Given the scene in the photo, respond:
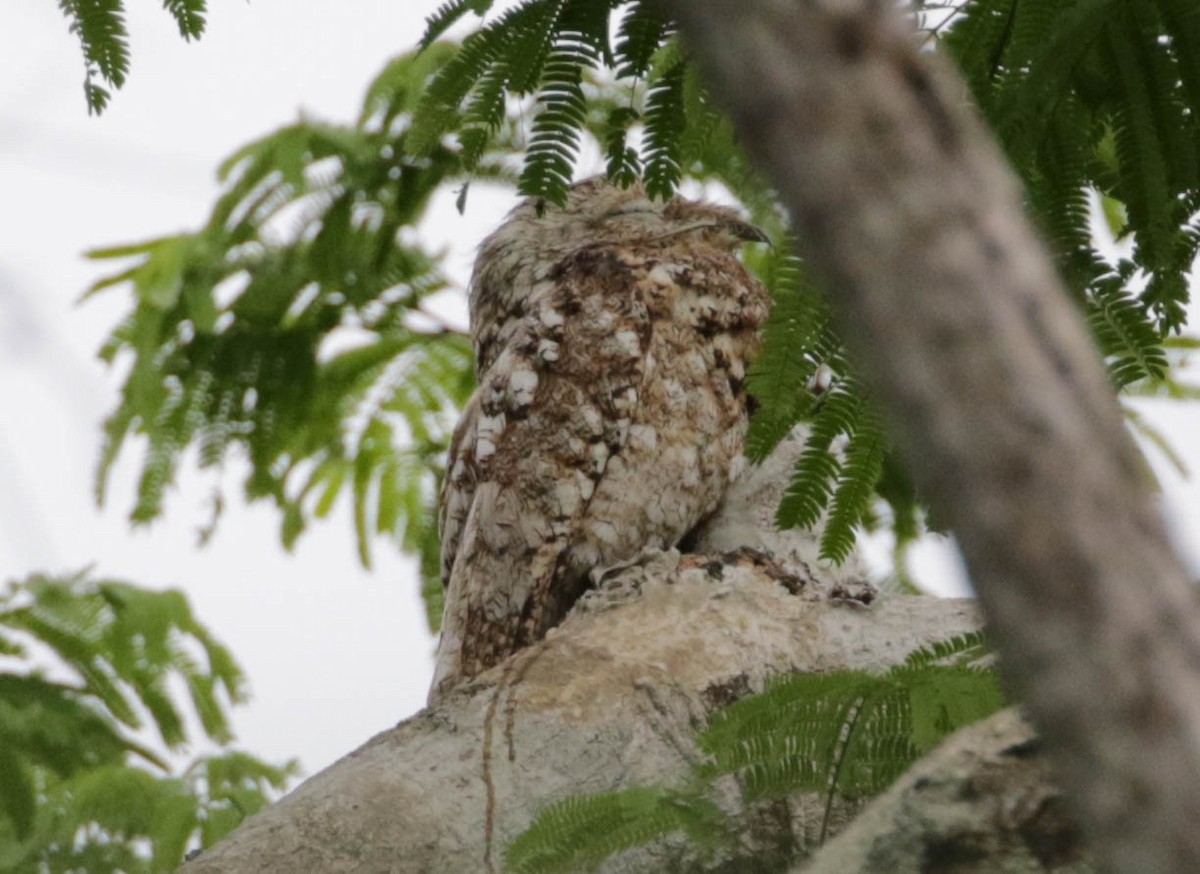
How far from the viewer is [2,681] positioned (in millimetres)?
4438

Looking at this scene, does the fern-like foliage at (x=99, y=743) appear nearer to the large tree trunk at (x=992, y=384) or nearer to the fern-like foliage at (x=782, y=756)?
the fern-like foliage at (x=782, y=756)

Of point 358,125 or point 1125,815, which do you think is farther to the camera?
point 358,125

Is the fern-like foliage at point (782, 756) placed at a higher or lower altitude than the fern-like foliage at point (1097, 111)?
lower

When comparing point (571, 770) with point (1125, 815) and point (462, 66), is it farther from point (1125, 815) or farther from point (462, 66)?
point (1125, 815)

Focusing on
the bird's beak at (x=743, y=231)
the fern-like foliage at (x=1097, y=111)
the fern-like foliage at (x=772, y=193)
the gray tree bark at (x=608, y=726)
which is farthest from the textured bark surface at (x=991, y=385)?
the bird's beak at (x=743, y=231)

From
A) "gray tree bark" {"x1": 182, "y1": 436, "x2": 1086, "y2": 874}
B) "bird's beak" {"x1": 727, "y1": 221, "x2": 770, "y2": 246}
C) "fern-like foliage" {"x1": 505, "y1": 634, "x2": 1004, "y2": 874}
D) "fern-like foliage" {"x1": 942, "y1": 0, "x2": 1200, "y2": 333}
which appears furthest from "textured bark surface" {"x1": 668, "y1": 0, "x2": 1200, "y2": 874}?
"bird's beak" {"x1": 727, "y1": 221, "x2": 770, "y2": 246}

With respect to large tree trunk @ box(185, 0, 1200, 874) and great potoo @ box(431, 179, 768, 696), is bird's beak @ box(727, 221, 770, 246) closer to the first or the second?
great potoo @ box(431, 179, 768, 696)

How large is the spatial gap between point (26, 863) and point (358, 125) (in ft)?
8.87

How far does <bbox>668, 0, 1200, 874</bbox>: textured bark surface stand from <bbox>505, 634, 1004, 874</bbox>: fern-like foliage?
140 centimetres

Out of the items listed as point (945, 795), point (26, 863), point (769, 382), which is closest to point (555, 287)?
point (769, 382)

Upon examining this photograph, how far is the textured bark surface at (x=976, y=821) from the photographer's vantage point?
162cm

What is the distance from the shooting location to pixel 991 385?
2.70 feet

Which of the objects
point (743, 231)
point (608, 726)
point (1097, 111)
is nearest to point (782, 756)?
point (608, 726)

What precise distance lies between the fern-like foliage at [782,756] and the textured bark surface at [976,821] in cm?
49
